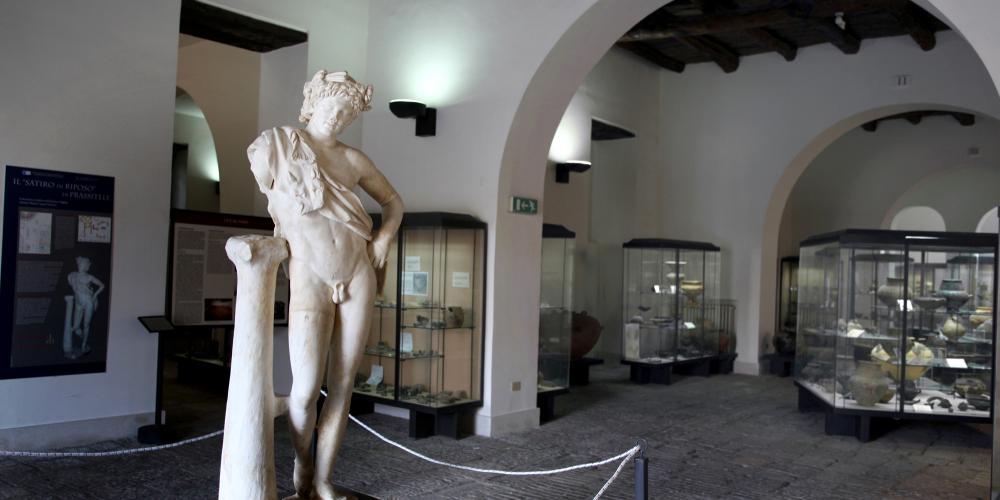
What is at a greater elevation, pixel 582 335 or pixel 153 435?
pixel 582 335

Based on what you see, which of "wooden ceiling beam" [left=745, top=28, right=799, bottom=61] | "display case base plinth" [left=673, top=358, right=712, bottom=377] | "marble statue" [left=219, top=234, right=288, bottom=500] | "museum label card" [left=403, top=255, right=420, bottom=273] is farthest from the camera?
"display case base plinth" [left=673, top=358, right=712, bottom=377]

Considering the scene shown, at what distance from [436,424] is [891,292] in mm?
4406

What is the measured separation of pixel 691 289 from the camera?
11039 millimetres

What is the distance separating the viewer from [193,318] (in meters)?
6.94

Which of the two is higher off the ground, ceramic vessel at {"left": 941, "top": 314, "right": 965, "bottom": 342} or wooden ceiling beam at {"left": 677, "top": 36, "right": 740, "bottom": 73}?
wooden ceiling beam at {"left": 677, "top": 36, "right": 740, "bottom": 73}

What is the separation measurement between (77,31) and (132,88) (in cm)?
55

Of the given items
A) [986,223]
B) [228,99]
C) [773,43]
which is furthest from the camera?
[986,223]

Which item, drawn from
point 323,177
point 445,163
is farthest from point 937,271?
point 323,177

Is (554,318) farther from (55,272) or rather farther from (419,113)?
(55,272)

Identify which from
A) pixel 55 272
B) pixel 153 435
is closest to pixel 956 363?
pixel 153 435

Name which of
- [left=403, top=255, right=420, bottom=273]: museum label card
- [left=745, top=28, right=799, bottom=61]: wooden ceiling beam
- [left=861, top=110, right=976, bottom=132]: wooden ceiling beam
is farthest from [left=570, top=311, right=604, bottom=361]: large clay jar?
[left=861, top=110, right=976, bottom=132]: wooden ceiling beam

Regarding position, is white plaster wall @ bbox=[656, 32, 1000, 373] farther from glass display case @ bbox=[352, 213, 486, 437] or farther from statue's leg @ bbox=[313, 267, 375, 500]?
statue's leg @ bbox=[313, 267, 375, 500]

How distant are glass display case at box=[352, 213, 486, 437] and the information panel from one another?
3.67 feet

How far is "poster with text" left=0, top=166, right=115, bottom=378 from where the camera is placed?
225 inches
